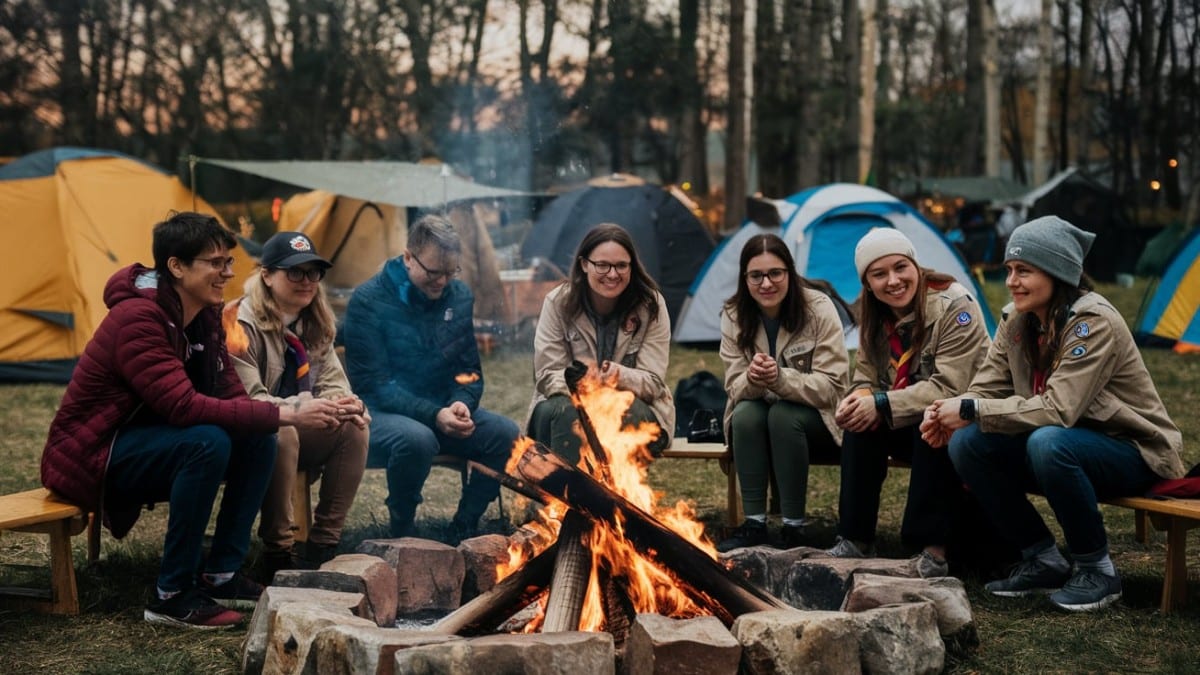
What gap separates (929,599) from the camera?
11.5ft

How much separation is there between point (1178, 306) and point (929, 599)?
896cm

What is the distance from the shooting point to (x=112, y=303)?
12.8 feet

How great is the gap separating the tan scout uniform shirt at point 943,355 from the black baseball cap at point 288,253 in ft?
7.42

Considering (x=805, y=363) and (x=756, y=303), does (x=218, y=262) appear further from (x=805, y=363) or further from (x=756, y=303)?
(x=805, y=363)

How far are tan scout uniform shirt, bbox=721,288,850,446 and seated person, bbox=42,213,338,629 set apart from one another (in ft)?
5.93

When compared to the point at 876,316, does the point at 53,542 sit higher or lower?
lower

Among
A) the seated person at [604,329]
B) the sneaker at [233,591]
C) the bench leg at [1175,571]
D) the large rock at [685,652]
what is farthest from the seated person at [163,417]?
the bench leg at [1175,571]

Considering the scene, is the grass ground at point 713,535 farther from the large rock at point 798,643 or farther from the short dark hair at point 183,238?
the short dark hair at point 183,238

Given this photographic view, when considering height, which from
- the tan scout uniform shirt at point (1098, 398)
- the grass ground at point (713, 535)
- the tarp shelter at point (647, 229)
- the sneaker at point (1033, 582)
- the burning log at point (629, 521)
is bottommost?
the grass ground at point (713, 535)

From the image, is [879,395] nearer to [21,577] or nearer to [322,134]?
[21,577]

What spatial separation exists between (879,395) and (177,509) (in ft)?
8.39

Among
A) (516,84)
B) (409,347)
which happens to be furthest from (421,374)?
(516,84)

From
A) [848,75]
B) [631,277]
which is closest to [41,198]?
[631,277]

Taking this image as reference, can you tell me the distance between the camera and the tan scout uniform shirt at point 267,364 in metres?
4.42
